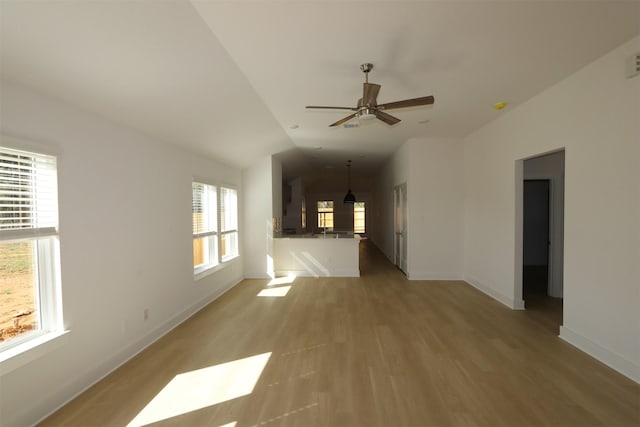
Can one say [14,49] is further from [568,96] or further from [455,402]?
[568,96]

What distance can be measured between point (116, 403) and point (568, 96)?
5362mm

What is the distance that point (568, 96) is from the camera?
3.32 m

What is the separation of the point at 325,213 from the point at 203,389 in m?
12.9

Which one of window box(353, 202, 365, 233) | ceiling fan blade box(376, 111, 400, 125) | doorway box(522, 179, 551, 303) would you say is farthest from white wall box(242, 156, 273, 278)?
window box(353, 202, 365, 233)

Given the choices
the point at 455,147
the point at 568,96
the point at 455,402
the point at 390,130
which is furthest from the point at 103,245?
the point at 455,147

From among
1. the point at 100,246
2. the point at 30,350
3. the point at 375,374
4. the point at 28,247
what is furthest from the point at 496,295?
the point at 28,247

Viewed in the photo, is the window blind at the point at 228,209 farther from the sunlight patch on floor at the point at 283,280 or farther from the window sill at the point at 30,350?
the window sill at the point at 30,350

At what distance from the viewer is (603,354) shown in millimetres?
2889

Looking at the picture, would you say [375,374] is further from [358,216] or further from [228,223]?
[358,216]

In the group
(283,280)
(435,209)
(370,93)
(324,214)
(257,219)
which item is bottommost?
(283,280)

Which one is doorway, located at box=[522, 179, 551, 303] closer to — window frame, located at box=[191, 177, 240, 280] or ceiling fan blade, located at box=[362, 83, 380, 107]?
ceiling fan blade, located at box=[362, 83, 380, 107]

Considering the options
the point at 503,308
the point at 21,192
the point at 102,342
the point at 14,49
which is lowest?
the point at 503,308

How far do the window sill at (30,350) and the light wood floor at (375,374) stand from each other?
513 millimetres

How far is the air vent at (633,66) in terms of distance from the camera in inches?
99.7
